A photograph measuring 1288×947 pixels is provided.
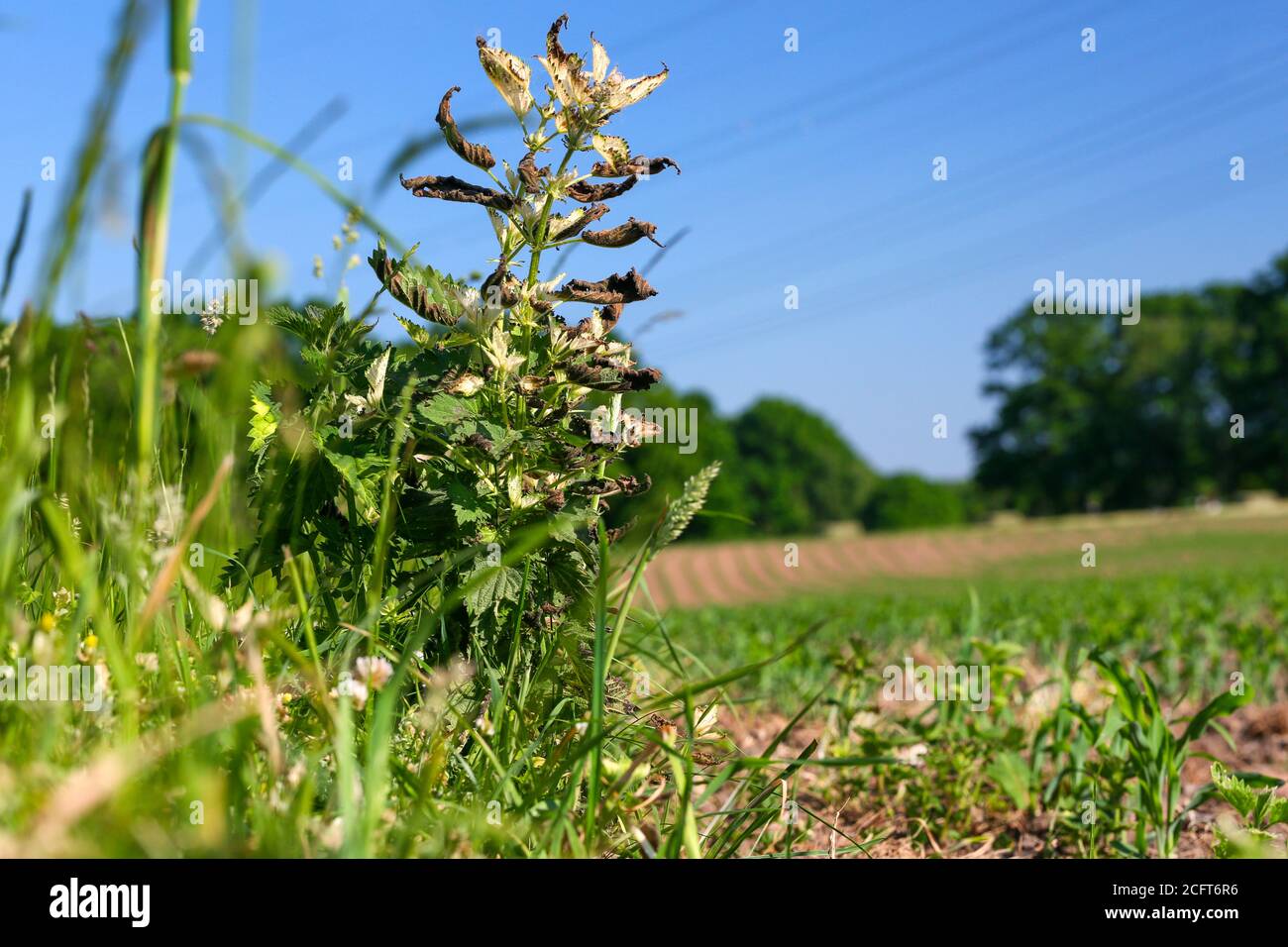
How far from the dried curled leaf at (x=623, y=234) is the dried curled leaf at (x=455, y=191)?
19cm

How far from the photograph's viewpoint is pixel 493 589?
1.89m

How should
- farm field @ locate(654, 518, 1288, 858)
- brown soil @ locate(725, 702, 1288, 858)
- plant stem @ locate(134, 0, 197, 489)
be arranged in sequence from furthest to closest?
farm field @ locate(654, 518, 1288, 858), brown soil @ locate(725, 702, 1288, 858), plant stem @ locate(134, 0, 197, 489)

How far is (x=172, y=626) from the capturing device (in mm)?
1742

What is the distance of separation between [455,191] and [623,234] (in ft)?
1.18

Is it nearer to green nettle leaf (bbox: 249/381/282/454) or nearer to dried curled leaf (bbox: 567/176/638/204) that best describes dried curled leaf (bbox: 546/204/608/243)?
dried curled leaf (bbox: 567/176/638/204)

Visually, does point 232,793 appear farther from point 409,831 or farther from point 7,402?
point 7,402

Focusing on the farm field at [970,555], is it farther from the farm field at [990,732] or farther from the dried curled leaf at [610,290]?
the dried curled leaf at [610,290]

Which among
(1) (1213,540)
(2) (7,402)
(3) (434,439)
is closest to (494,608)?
(3) (434,439)

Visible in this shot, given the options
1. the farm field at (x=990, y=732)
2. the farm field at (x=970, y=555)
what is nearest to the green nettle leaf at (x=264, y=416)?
the farm field at (x=990, y=732)

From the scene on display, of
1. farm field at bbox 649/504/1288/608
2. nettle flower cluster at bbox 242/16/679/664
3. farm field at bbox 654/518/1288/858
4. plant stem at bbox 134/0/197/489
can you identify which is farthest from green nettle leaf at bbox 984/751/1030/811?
farm field at bbox 649/504/1288/608

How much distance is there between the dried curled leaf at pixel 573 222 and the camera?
82.2 inches

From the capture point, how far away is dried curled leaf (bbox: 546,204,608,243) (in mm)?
2088

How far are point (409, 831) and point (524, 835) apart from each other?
0.49 m
